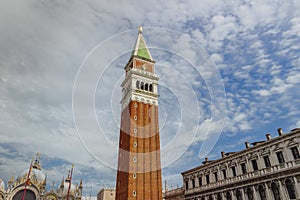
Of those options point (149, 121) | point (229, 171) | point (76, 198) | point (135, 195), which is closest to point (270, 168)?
point (229, 171)

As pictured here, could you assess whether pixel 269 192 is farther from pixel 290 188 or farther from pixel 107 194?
pixel 107 194

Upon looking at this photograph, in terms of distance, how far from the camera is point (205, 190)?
40562 millimetres

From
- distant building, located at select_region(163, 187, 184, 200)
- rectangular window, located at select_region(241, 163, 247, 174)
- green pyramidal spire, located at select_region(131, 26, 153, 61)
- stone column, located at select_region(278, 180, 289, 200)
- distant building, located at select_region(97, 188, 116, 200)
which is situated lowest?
stone column, located at select_region(278, 180, 289, 200)

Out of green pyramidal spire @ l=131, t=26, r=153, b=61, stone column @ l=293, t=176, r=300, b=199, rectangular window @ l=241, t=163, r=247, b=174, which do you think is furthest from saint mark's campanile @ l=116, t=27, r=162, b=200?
stone column @ l=293, t=176, r=300, b=199

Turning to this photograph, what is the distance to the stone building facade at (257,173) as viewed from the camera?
90.5 ft

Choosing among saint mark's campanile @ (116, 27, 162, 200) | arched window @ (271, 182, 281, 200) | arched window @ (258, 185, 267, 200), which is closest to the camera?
arched window @ (271, 182, 281, 200)

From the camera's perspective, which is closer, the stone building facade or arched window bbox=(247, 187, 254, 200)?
the stone building facade

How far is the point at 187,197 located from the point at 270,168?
20.6 m

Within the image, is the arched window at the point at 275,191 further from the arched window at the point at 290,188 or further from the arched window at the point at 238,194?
the arched window at the point at 238,194

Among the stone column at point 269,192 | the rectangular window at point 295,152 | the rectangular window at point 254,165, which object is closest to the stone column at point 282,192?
the stone column at point 269,192

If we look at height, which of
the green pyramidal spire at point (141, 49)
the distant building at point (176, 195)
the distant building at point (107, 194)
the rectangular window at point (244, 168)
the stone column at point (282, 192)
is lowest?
the stone column at point (282, 192)

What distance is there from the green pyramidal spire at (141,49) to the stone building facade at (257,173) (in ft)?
104

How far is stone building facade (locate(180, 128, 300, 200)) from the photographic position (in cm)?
2758

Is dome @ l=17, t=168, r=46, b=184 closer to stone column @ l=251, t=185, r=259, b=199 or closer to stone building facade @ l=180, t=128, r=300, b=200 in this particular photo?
stone building facade @ l=180, t=128, r=300, b=200
